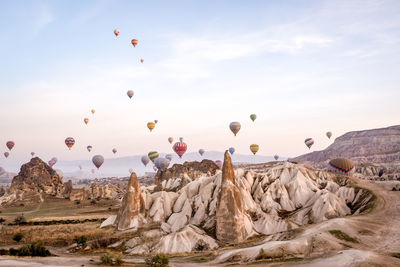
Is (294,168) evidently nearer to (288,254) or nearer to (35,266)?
(288,254)

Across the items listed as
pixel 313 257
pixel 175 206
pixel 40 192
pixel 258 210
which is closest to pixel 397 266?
pixel 313 257

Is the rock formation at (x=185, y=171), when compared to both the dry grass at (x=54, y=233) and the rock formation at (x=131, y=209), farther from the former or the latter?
the rock formation at (x=131, y=209)

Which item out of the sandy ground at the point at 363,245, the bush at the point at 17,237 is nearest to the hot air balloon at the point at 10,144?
the bush at the point at 17,237

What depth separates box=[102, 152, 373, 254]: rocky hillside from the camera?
173ft

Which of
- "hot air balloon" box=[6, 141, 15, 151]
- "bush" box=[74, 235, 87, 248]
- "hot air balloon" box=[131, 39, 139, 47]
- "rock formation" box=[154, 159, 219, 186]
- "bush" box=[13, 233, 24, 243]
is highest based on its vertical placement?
"hot air balloon" box=[131, 39, 139, 47]

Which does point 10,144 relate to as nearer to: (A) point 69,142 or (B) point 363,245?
(A) point 69,142

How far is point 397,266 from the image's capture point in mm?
27156

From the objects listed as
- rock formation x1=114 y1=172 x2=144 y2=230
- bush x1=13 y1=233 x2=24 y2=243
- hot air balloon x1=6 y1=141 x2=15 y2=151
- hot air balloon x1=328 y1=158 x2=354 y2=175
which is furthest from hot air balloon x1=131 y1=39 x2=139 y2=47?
hot air balloon x1=6 y1=141 x2=15 y2=151

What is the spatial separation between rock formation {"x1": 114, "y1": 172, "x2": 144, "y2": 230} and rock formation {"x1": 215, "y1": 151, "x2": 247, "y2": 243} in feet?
56.6

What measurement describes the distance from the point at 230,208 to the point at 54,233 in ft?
114

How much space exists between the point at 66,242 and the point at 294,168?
174ft

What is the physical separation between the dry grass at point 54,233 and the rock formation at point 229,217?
20708mm

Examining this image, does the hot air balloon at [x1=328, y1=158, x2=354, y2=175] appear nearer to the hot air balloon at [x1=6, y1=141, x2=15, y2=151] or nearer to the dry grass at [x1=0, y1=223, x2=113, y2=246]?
the dry grass at [x1=0, y1=223, x2=113, y2=246]

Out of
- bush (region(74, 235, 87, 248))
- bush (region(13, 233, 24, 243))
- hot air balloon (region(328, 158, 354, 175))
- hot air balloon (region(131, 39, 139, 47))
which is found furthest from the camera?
hot air balloon (region(131, 39, 139, 47))
